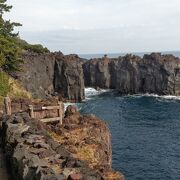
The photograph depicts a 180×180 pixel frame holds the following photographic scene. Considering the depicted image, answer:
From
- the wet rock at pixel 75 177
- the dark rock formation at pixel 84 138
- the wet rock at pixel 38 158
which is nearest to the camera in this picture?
the wet rock at pixel 75 177

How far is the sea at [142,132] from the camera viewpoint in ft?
186

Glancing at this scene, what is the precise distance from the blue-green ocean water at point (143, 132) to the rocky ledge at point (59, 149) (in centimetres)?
2434

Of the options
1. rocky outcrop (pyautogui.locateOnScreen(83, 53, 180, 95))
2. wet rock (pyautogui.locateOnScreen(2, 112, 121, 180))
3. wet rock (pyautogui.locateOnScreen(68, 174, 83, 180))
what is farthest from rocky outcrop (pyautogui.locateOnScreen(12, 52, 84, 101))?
wet rock (pyautogui.locateOnScreen(68, 174, 83, 180))

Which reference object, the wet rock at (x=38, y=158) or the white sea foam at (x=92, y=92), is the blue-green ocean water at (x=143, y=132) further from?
the wet rock at (x=38, y=158)

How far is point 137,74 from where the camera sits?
478ft

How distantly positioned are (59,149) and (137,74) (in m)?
127

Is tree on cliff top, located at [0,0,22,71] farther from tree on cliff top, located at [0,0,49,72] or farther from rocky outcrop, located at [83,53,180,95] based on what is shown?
rocky outcrop, located at [83,53,180,95]

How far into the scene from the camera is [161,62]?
139 meters

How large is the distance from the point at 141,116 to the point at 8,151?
77.6 m

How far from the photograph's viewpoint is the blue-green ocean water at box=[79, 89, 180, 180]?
186 feet

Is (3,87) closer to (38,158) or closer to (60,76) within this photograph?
(38,158)

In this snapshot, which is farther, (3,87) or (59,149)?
(3,87)

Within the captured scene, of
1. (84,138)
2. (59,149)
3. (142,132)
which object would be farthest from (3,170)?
(142,132)

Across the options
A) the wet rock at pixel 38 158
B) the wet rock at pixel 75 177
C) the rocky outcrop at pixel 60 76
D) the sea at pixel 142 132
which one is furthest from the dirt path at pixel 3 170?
the rocky outcrop at pixel 60 76
